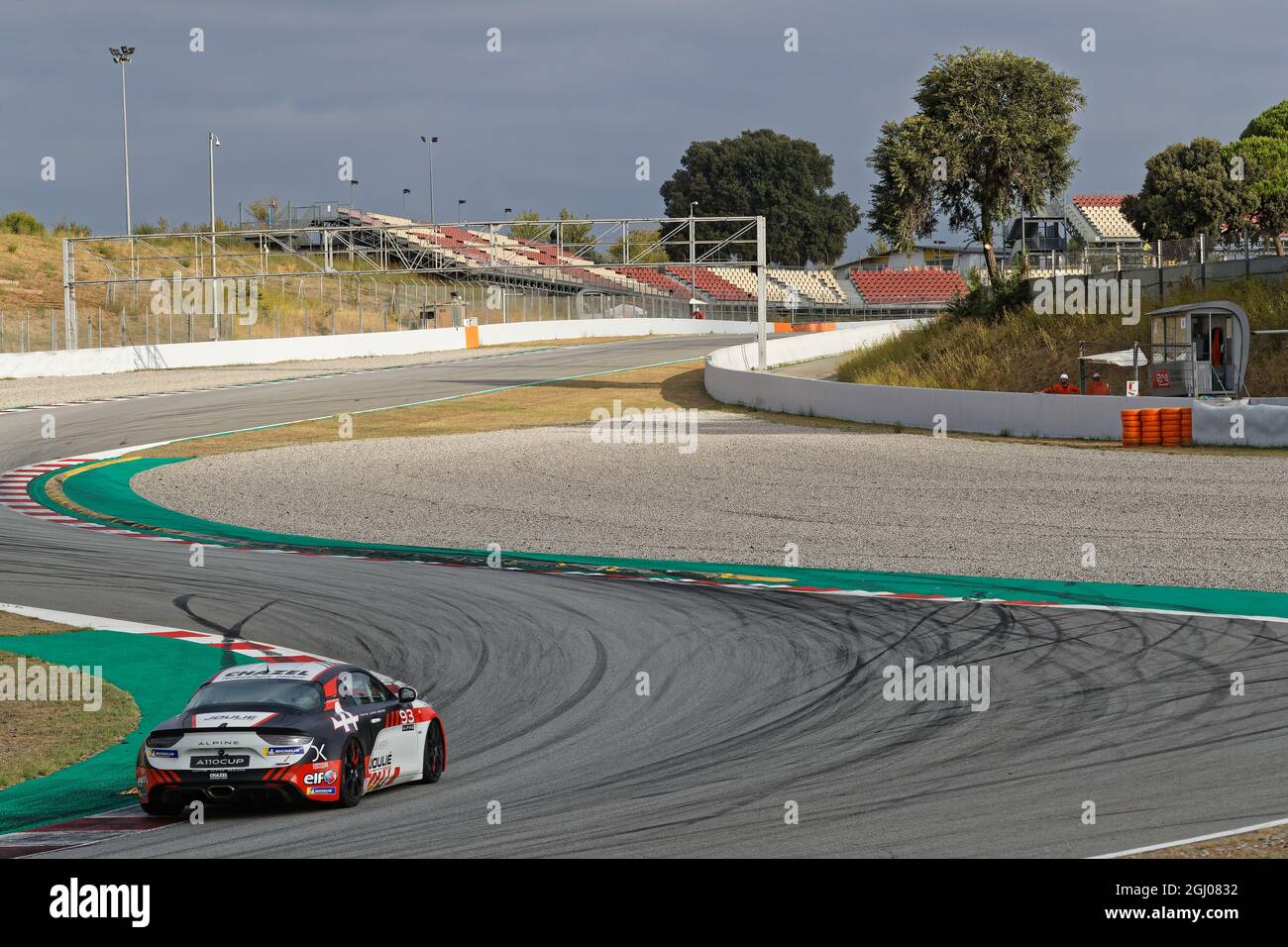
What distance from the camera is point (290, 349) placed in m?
60.6

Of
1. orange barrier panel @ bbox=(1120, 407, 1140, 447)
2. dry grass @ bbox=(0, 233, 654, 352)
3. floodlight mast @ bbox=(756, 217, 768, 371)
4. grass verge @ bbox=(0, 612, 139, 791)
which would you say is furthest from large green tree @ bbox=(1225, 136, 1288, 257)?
grass verge @ bbox=(0, 612, 139, 791)

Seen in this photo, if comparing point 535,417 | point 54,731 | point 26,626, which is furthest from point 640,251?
point 54,731

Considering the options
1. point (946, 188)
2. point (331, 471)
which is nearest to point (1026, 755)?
point (331, 471)

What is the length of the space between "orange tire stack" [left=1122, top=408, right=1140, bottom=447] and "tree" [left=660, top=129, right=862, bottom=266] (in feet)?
369

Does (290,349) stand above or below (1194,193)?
below

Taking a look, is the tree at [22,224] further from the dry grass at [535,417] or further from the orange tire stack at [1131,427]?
the orange tire stack at [1131,427]

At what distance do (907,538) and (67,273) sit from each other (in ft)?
152

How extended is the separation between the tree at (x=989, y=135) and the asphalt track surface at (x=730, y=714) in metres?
37.7

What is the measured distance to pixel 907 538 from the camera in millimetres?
20578

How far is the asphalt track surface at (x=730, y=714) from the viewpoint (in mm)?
8281

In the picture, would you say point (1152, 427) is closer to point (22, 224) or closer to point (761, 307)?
point (761, 307)

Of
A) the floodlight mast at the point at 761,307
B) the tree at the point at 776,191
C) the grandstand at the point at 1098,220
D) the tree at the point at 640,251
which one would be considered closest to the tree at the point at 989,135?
the floodlight mast at the point at 761,307

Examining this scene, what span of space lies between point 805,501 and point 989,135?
1248 inches

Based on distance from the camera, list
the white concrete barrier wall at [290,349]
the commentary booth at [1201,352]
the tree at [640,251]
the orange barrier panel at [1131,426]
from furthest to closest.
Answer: the tree at [640,251]
the white concrete barrier wall at [290,349]
the commentary booth at [1201,352]
the orange barrier panel at [1131,426]
